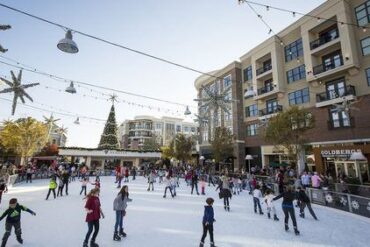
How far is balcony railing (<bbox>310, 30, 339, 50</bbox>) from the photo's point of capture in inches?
874

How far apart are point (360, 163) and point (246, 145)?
Answer: 14936 millimetres

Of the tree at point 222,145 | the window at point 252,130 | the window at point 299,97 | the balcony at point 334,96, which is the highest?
the window at point 299,97

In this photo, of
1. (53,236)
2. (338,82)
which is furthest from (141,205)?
(338,82)

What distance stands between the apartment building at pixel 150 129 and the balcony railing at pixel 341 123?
5417 centimetres

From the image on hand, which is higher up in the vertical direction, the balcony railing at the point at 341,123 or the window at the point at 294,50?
the window at the point at 294,50

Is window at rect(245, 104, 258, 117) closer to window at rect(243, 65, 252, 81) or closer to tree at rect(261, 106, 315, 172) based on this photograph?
window at rect(243, 65, 252, 81)

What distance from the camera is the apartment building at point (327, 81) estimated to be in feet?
64.8

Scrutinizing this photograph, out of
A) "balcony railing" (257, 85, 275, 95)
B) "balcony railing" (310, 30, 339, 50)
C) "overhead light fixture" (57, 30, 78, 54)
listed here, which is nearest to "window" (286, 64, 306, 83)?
"balcony railing" (257, 85, 275, 95)

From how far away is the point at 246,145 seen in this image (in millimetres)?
32875

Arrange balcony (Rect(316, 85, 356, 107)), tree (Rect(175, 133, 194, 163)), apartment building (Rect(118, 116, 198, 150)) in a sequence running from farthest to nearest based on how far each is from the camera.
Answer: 1. apartment building (Rect(118, 116, 198, 150))
2. tree (Rect(175, 133, 194, 163))
3. balcony (Rect(316, 85, 356, 107))

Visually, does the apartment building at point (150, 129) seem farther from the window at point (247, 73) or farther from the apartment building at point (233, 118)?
the window at point (247, 73)

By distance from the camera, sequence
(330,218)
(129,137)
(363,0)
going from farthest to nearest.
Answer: (129,137)
(363,0)
(330,218)

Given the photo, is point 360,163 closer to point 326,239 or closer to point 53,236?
point 326,239

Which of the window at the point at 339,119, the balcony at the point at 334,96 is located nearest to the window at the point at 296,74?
the balcony at the point at 334,96
